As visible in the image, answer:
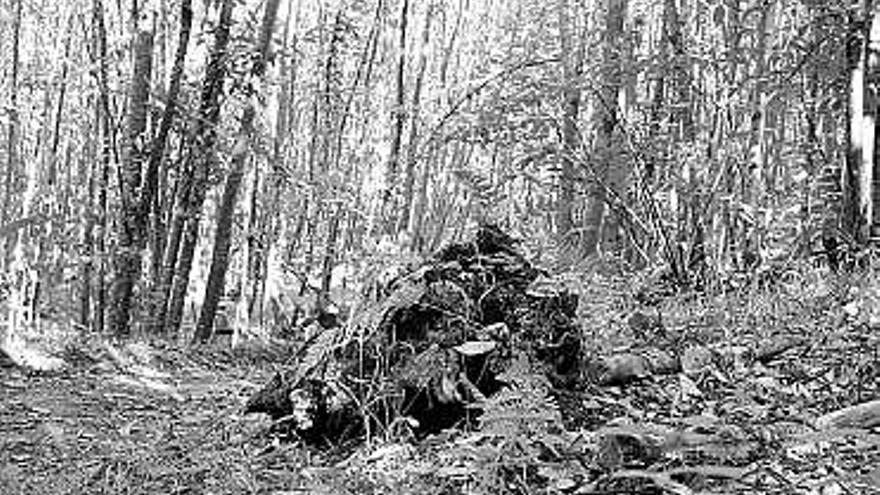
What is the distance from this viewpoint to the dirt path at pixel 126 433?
11.3 feet

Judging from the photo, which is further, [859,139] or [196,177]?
[196,177]

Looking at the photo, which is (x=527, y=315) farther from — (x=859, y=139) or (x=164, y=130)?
(x=164, y=130)

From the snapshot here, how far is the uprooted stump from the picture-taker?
3.64 m

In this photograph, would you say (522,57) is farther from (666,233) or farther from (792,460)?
(792,460)

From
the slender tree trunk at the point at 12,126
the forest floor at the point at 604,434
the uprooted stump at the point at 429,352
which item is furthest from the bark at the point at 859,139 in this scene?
the slender tree trunk at the point at 12,126

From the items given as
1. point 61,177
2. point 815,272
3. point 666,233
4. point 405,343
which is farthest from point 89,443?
point 61,177

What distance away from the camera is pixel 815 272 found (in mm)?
5328

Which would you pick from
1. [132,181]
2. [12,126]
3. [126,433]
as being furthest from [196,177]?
[12,126]

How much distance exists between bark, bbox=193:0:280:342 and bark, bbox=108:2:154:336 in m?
0.95

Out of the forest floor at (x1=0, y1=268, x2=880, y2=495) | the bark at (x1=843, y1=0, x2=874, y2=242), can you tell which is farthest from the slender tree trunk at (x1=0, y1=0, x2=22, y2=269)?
the bark at (x1=843, y1=0, x2=874, y2=242)

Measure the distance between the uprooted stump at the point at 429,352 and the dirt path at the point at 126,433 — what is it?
33 centimetres

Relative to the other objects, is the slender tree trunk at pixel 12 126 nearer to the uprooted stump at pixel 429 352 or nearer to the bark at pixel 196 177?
the bark at pixel 196 177

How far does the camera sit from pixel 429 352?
3.75 metres

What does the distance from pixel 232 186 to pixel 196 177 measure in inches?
14.5
